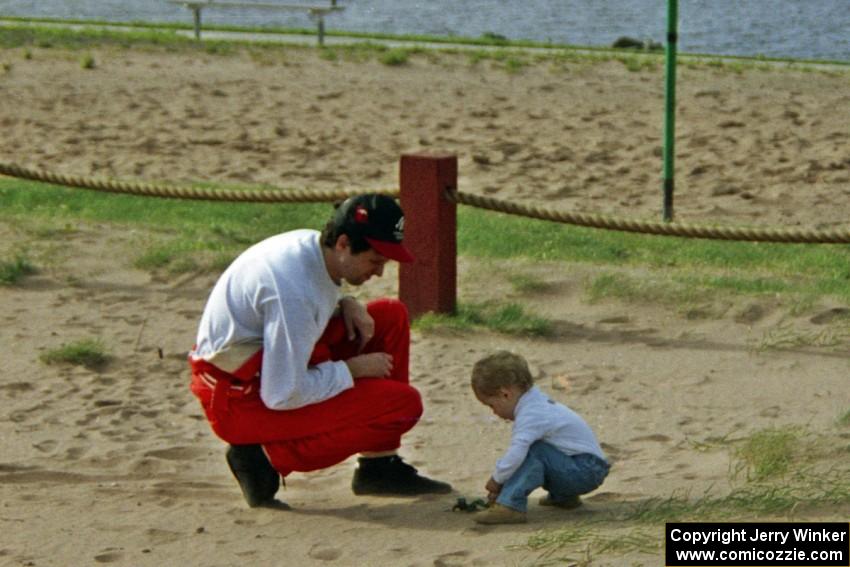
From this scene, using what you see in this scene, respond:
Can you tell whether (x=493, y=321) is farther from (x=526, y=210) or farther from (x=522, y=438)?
(x=522, y=438)

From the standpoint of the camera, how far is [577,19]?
2467 cm

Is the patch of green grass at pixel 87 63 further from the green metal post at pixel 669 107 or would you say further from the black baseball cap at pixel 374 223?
the black baseball cap at pixel 374 223

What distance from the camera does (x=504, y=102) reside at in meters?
13.3

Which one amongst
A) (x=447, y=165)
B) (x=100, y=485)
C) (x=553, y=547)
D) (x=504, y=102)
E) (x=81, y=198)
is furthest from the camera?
(x=504, y=102)

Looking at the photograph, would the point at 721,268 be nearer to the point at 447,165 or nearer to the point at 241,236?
the point at 447,165

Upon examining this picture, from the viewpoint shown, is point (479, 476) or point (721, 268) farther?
point (721, 268)

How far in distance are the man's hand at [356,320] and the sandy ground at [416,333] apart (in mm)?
539

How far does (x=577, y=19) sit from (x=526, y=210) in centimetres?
1809

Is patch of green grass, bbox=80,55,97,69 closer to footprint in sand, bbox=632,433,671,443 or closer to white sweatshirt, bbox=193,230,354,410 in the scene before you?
footprint in sand, bbox=632,433,671,443

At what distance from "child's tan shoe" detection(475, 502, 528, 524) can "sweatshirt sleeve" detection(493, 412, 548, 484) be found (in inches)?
3.8

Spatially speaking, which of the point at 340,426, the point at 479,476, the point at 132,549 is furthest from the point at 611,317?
the point at 132,549

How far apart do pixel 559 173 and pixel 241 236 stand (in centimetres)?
280

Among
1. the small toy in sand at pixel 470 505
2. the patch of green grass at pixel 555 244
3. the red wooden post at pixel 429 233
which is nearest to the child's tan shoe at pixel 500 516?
the small toy in sand at pixel 470 505

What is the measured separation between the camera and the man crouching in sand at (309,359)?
487 centimetres
